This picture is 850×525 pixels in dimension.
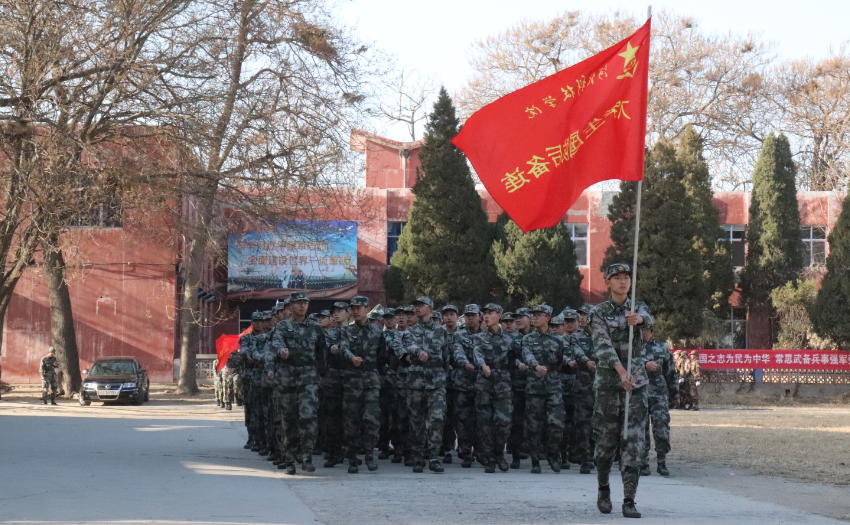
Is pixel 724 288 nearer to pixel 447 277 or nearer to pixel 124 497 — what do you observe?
pixel 447 277

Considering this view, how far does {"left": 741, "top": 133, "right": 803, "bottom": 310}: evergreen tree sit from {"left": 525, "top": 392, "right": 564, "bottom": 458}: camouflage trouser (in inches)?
1197

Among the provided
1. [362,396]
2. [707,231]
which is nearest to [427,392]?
[362,396]

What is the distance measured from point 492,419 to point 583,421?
1193 millimetres

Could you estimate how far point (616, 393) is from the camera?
8914 mm

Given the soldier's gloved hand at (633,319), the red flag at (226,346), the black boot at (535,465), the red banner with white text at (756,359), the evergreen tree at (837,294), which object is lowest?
the black boot at (535,465)

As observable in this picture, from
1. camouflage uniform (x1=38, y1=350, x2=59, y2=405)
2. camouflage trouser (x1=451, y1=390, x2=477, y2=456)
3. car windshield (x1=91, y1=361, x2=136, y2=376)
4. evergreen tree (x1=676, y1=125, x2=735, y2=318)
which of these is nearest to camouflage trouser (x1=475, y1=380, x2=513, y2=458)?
camouflage trouser (x1=451, y1=390, x2=477, y2=456)

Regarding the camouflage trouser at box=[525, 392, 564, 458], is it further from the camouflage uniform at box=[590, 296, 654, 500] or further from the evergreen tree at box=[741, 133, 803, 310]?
the evergreen tree at box=[741, 133, 803, 310]

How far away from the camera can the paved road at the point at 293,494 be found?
8.56 meters

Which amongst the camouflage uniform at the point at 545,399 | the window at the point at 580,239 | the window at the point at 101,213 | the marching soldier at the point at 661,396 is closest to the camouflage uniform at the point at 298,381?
the camouflage uniform at the point at 545,399

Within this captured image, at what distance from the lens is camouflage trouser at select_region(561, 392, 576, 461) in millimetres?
13531

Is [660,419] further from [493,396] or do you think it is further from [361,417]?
[361,417]

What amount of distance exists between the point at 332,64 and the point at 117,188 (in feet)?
44.0

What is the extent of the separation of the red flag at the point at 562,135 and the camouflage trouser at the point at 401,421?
13.9ft

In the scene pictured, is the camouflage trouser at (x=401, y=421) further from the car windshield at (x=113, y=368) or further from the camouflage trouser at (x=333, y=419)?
the car windshield at (x=113, y=368)
